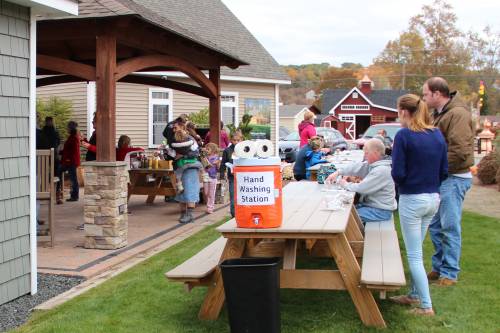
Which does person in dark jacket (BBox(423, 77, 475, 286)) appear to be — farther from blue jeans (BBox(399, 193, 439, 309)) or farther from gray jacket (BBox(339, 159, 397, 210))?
blue jeans (BBox(399, 193, 439, 309))

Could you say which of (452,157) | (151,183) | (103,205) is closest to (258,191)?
(452,157)

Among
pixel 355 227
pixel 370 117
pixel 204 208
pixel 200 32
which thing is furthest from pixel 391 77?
pixel 355 227

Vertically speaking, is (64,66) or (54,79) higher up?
(54,79)

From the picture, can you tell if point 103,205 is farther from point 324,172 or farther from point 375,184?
point 375,184

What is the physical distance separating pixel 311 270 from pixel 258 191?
82 cm

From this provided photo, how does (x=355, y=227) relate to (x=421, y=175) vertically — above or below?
below

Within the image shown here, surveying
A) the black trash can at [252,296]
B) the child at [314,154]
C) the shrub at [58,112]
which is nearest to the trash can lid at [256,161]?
the black trash can at [252,296]

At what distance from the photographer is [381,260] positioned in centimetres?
517

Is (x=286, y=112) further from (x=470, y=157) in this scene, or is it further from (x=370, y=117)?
(x=470, y=157)

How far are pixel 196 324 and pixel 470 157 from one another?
3.05 metres

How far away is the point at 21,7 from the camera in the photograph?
6.02 meters

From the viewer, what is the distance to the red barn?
56906 millimetres

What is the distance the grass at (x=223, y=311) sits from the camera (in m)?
4.97

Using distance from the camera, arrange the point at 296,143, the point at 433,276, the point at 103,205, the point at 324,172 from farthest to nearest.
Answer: the point at 296,143 < the point at 103,205 < the point at 324,172 < the point at 433,276
